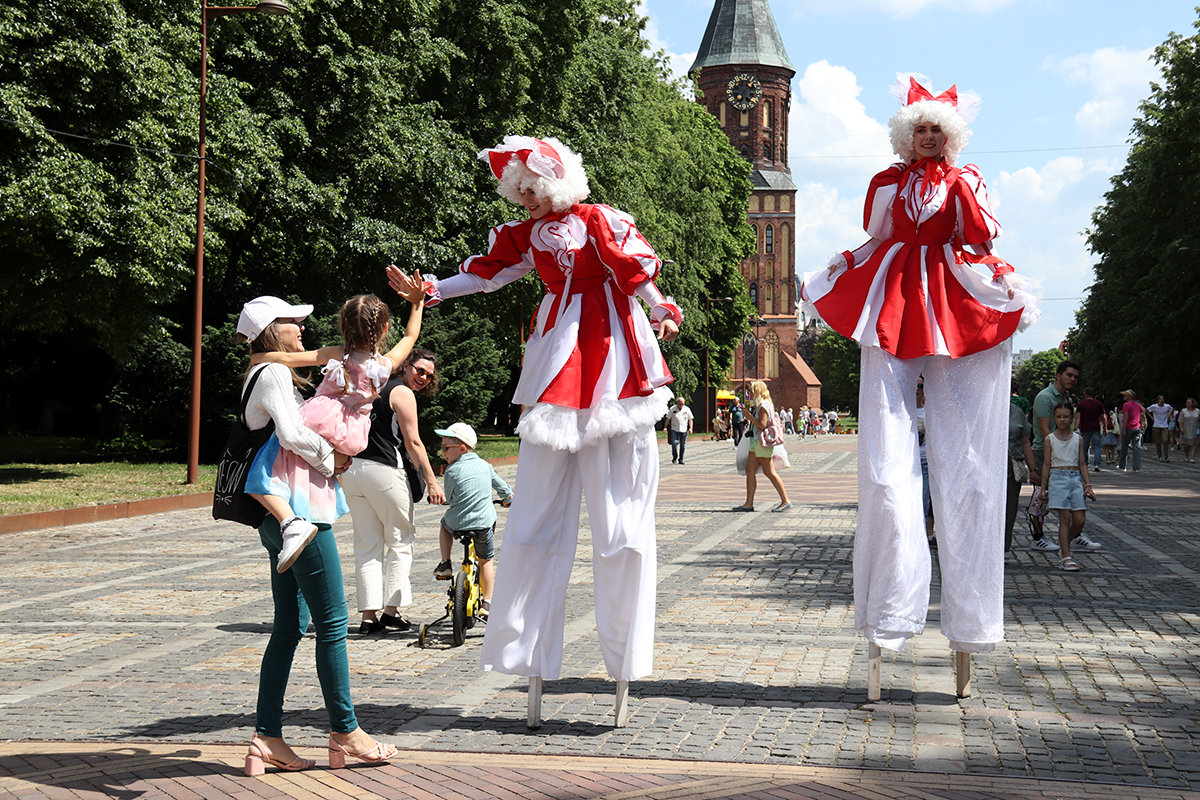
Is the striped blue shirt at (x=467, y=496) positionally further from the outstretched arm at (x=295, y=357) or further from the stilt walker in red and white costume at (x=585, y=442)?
the outstretched arm at (x=295, y=357)

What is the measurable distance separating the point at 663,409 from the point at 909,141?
1.72m

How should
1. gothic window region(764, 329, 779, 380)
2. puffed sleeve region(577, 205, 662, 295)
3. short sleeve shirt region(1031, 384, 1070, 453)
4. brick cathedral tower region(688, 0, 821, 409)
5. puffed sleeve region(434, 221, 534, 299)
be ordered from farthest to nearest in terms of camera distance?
gothic window region(764, 329, 779, 380)
brick cathedral tower region(688, 0, 821, 409)
short sleeve shirt region(1031, 384, 1070, 453)
puffed sleeve region(434, 221, 534, 299)
puffed sleeve region(577, 205, 662, 295)

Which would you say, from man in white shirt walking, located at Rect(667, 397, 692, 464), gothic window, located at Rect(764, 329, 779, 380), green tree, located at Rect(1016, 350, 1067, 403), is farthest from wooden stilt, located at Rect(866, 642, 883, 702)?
green tree, located at Rect(1016, 350, 1067, 403)

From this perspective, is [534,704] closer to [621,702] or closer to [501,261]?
[621,702]

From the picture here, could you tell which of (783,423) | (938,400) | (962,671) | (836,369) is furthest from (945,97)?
(836,369)

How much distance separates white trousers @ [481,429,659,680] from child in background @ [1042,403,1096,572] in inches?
261

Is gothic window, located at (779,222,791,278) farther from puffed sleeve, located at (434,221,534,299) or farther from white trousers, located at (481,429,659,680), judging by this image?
white trousers, located at (481,429,659,680)

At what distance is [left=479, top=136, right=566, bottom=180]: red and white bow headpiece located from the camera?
5.18 meters

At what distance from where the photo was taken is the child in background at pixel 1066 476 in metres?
10.5

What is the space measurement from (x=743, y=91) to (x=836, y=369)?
46.0 metres

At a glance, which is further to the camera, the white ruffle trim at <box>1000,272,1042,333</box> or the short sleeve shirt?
the short sleeve shirt

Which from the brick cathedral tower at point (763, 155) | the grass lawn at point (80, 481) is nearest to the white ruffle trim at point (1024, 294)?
the grass lawn at point (80, 481)

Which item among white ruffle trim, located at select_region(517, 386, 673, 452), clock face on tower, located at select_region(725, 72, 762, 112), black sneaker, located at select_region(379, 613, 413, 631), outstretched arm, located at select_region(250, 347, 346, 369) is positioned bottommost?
black sneaker, located at select_region(379, 613, 413, 631)

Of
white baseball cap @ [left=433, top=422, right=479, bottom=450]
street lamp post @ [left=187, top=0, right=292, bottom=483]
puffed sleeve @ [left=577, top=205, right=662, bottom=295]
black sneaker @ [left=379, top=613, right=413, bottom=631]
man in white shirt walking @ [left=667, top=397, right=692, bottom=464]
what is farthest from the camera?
man in white shirt walking @ [left=667, top=397, right=692, bottom=464]
